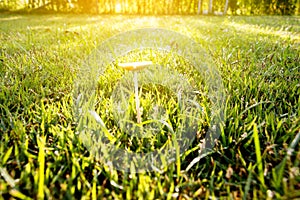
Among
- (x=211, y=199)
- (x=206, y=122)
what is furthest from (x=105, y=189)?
(x=206, y=122)

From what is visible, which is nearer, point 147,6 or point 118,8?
point 147,6

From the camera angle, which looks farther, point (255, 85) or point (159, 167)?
point (255, 85)

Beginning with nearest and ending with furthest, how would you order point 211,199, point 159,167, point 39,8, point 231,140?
1. point 211,199
2. point 159,167
3. point 231,140
4. point 39,8

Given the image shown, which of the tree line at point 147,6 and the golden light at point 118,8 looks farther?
the golden light at point 118,8

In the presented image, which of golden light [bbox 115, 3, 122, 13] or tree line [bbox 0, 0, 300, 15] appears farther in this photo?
golden light [bbox 115, 3, 122, 13]

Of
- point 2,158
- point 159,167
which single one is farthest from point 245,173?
point 2,158

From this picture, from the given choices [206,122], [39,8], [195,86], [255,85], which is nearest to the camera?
[206,122]

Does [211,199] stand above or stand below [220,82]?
below

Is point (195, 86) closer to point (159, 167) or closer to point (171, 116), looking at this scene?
point (171, 116)
